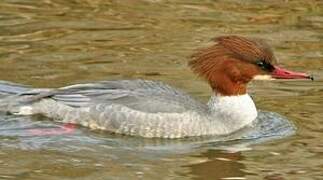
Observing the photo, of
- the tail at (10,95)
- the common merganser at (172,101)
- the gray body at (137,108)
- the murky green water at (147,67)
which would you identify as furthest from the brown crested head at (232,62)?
the tail at (10,95)

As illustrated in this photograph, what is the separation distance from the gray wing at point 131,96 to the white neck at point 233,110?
0.13 metres

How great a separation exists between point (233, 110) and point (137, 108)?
0.99 meters

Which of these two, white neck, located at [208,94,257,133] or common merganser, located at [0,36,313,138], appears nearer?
common merganser, located at [0,36,313,138]

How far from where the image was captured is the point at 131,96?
11672mm

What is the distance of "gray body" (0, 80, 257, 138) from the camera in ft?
37.8

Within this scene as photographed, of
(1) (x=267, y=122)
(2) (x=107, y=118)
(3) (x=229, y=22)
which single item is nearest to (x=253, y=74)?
(1) (x=267, y=122)

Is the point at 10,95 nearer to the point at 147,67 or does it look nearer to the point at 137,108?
the point at 137,108

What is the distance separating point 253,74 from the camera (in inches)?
464

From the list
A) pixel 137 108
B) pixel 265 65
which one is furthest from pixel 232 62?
pixel 137 108

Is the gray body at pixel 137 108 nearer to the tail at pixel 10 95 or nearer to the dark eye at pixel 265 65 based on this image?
the tail at pixel 10 95

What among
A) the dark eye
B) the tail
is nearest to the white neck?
the dark eye

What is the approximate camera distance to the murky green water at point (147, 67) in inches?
411

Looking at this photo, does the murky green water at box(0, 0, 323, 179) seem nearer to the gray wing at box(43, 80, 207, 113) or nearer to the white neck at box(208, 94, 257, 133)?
the gray wing at box(43, 80, 207, 113)

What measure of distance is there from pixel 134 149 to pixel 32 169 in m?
1.22
